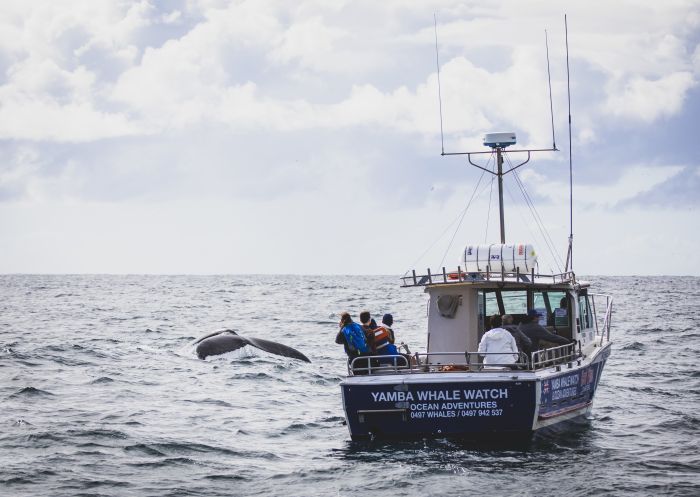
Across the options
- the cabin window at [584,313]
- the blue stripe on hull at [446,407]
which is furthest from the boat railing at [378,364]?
the cabin window at [584,313]

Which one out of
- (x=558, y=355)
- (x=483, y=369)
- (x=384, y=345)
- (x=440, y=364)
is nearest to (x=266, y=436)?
(x=384, y=345)

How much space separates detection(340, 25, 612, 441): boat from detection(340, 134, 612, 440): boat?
0.02 meters

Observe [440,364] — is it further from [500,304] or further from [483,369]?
[500,304]

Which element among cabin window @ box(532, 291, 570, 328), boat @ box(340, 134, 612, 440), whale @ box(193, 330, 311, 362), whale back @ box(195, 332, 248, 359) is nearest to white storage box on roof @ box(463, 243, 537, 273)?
boat @ box(340, 134, 612, 440)

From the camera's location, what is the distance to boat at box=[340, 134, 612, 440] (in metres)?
17.7

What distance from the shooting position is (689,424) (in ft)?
70.7

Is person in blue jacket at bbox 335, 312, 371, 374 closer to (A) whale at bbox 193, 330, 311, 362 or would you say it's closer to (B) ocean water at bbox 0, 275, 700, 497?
(B) ocean water at bbox 0, 275, 700, 497

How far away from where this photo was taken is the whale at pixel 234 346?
3538 centimetres

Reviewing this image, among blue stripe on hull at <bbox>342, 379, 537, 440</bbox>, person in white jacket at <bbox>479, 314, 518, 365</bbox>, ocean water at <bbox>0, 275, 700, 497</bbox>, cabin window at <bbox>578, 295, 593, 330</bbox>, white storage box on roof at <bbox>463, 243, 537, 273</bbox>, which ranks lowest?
ocean water at <bbox>0, 275, 700, 497</bbox>

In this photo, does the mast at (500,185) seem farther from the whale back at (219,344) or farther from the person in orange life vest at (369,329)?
the whale back at (219,344)

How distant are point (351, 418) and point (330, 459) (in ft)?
2.65

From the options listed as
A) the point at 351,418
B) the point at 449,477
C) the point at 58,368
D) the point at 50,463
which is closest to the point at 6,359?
the point at 58,368

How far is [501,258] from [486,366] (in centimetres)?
290

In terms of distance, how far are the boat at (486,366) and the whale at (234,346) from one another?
1398 cm
